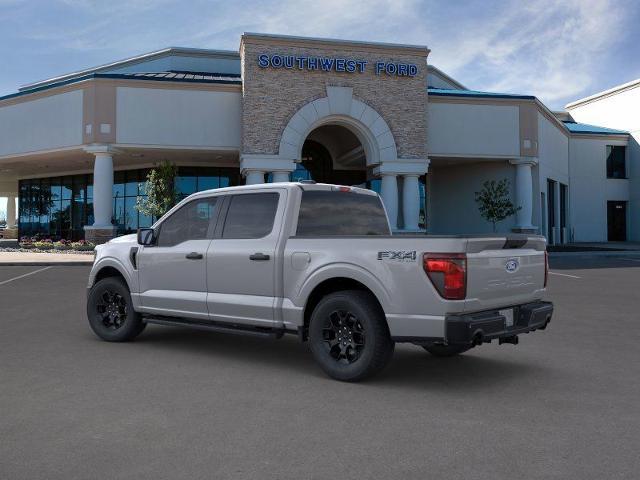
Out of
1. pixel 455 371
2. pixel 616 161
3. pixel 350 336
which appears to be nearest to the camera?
pixel 350 336

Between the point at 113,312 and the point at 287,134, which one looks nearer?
the point at 113,312

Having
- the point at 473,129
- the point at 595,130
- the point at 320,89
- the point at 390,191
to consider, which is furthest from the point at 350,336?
the point at 595,130

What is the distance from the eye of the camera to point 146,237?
756 cm

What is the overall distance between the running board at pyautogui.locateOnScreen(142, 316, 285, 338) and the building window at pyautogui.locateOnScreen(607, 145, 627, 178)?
43348 millimetres

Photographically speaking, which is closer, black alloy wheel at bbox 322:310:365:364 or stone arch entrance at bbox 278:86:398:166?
black alloy wheel at bbox 322:310:365:364

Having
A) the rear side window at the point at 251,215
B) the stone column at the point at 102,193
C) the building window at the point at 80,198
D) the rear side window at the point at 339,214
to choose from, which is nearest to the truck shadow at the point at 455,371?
the rear side window at the point at 339,214

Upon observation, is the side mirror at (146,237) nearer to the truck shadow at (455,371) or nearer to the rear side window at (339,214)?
the rear side window at (339,214)

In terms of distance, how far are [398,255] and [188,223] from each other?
3008mm

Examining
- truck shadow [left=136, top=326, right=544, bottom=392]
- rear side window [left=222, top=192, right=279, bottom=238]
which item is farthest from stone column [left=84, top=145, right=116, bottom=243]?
rear side window [left=222, top=192, right=279, bottom=238]

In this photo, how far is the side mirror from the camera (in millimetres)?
7555

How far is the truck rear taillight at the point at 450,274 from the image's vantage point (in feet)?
17.4

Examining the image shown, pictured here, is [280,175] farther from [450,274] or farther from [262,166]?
[450,274]

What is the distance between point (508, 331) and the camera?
19.0ft

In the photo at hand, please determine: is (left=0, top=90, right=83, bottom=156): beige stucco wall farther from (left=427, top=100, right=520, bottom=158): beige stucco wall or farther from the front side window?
the front side window
